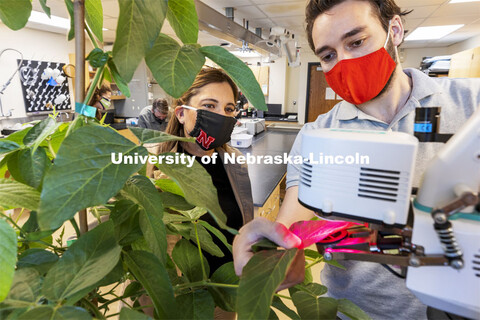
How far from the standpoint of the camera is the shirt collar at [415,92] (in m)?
0.95

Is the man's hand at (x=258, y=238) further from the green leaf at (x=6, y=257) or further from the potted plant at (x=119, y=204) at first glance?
the green leaf at (x=6, y=257)


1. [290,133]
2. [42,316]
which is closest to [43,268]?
[42,316]

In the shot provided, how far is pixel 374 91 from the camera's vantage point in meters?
0.97

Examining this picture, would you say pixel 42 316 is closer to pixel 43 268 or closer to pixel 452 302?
pixel 43 268

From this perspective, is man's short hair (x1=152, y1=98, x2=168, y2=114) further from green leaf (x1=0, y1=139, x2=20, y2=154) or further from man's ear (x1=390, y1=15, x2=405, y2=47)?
green leaf (x1=0, y1=139, x2=20, y2=154)

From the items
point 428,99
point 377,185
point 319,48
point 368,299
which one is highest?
point 319,48

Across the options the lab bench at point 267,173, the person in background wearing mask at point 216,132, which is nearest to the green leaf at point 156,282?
the person in background wearing mask at point 216,132

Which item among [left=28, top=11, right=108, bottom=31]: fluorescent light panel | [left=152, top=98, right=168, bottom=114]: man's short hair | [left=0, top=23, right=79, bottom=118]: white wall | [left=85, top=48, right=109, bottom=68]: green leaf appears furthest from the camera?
[left=0, top=23, right=79, bottom=118]: white wall

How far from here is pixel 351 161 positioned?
363 millimetres

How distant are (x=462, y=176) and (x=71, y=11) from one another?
53 centimetres

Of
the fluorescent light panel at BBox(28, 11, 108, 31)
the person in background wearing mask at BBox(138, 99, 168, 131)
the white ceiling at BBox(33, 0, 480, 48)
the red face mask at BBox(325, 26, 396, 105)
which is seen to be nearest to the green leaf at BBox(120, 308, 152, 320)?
the red face mask at BBox(325, 26, 396, 105)

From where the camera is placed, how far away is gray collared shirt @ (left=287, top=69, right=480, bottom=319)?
917 millimetres

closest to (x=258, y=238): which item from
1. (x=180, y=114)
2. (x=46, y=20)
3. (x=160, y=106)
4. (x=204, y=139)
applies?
(x=204, y=139)

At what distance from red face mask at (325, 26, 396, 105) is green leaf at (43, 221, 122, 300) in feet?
2.89
